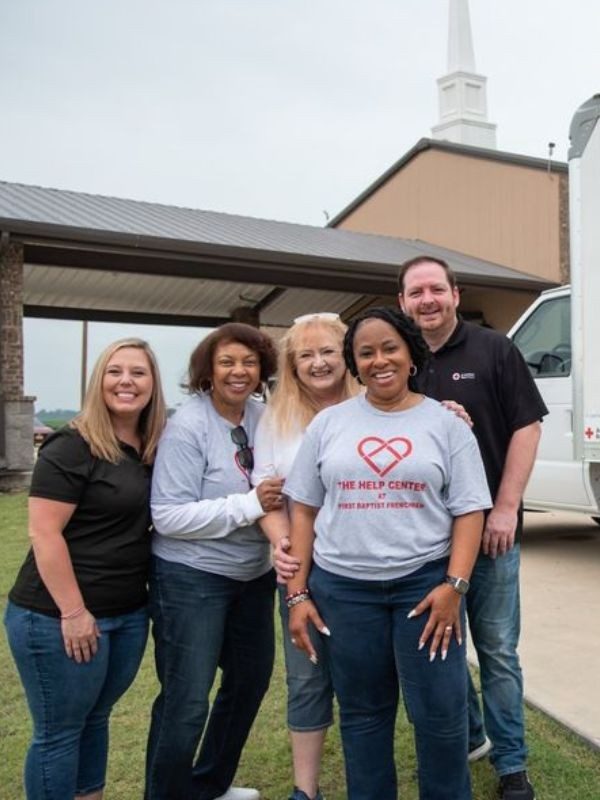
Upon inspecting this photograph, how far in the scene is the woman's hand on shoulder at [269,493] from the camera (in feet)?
8.38

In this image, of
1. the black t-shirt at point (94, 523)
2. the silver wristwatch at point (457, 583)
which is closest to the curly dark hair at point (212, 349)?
the black t-shirt at point (94, 523)

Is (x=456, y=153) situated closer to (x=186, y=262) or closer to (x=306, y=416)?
(x=186, y=262)

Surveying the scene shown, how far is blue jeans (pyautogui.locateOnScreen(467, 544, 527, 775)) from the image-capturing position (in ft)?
9.39

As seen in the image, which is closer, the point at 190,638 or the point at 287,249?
the point at 190,638

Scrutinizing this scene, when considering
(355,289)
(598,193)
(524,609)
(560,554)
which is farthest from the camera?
(355,289)

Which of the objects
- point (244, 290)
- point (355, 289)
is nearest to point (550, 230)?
point (355, 289)

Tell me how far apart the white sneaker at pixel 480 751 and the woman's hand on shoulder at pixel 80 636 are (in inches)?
63.5

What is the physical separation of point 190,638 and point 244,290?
47.4 feet

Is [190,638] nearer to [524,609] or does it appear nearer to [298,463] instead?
[298,463]

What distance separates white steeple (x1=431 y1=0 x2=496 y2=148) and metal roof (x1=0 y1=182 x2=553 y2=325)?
7911 millimetres

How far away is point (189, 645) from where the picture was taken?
2.60 metres

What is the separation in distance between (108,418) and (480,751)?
1930mm

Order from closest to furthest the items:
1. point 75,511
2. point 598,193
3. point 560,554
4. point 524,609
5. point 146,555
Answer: point 75,511
point 146,555
point 598,193
point 524,609
point 560,554

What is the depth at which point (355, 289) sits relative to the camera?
1614cm
